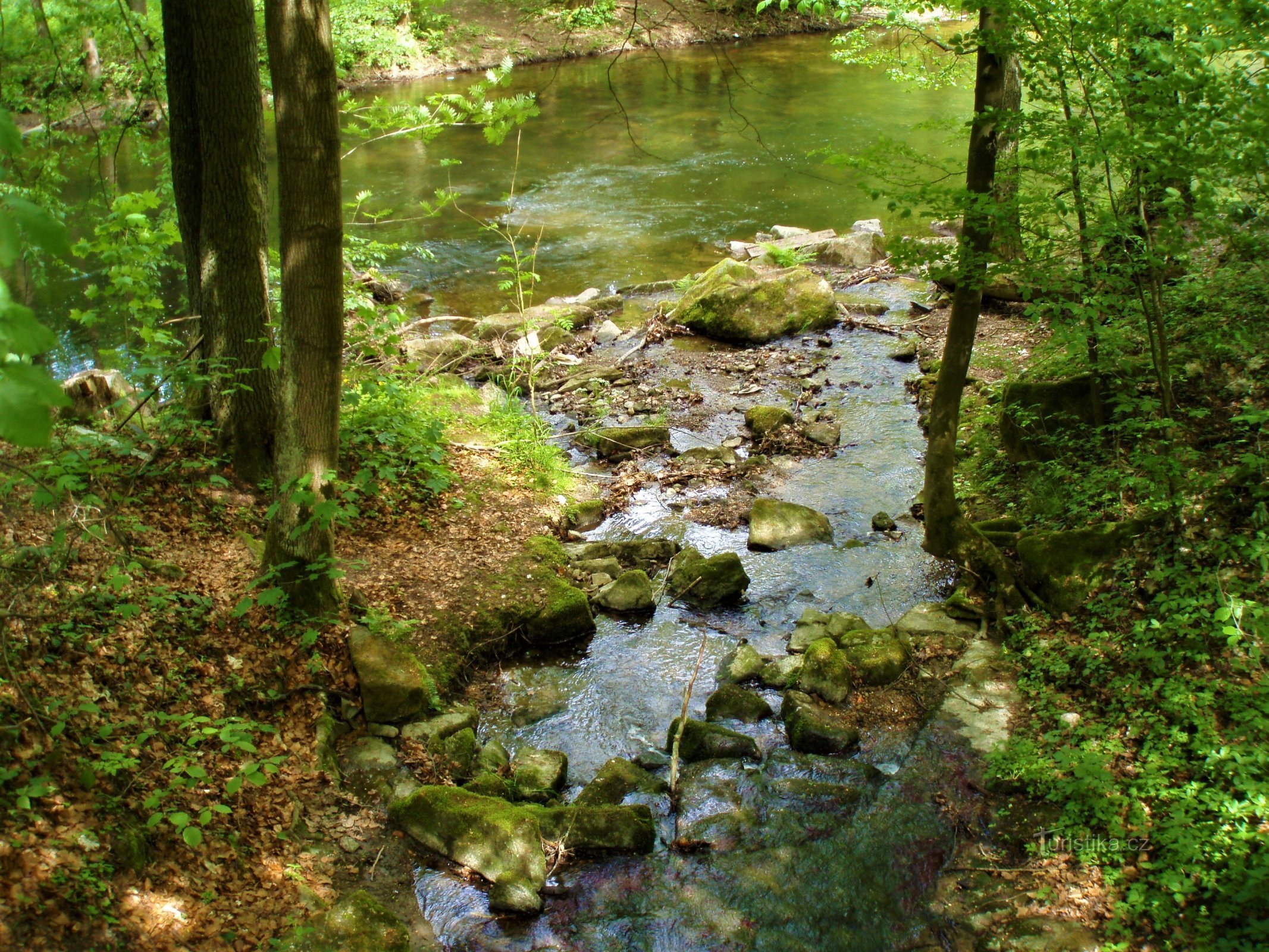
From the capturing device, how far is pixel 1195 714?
424 cm

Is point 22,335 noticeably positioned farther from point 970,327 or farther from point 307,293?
point 970,327

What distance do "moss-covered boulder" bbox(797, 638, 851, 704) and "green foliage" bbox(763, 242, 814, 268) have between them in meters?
8.90

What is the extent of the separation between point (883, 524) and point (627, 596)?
2454 millimetres

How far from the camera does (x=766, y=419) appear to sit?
31.4 ft

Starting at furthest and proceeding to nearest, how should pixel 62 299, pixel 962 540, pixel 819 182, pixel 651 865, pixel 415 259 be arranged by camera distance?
pixel 819 182 → pixel 415 259 → pixel 62 299 → pixel 962 540 → pixel 651 865

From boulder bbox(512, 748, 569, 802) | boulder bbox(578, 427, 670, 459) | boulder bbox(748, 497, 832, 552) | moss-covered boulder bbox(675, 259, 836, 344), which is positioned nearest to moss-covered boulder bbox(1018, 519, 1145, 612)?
boulder bbox(748, 497, 832, 552)

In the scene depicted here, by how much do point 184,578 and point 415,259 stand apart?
11261 mm

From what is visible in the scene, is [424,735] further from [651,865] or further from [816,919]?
[816,919]

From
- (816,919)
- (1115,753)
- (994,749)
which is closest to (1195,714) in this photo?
(1115,753)

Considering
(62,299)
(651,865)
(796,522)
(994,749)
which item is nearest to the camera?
(651,865)

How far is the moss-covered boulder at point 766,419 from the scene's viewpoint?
9523 mm

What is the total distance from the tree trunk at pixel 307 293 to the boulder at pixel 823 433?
5601 mm

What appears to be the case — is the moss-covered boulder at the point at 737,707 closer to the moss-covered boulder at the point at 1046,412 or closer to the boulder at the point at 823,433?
the moss-covered boulder at the point at 1046,412

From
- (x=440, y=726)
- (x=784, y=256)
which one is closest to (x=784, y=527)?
(x=440, y=726)
